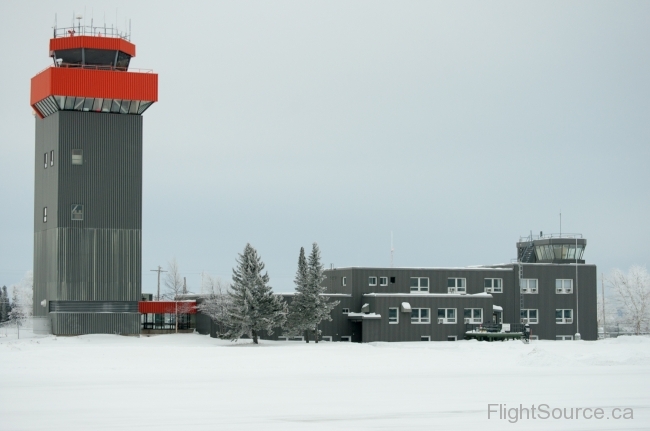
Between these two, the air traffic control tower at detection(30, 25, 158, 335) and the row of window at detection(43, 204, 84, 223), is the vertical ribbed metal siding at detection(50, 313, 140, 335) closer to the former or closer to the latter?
the air traffic control tower at detection(30, 25, 158, 335)

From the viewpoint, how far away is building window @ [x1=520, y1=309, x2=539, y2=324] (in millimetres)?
79625

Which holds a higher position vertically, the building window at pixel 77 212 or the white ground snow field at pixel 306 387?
the building window at pixel 77 212

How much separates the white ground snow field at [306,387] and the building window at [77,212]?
12.2 metres

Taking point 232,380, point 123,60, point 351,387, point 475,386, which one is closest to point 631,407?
point 475,386

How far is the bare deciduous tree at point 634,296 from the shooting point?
102 metres

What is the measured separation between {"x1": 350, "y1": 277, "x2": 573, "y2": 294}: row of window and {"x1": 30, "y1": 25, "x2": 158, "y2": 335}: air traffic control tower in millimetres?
19089

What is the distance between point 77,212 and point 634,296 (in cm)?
6606

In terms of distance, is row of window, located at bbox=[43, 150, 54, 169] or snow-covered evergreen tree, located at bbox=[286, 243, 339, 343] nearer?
snow-covered evergreen tree, located at bbox=[286, 243, 339, 343]

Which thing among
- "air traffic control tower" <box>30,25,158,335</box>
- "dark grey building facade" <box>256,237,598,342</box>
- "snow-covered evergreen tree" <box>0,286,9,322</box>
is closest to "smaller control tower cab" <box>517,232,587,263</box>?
"dark grey building facade" <box>256,237,598,342</box>

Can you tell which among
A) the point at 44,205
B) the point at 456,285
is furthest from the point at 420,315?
the point at 44,205

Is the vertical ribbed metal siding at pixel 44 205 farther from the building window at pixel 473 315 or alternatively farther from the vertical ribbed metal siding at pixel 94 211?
the building window at pixel 473 315

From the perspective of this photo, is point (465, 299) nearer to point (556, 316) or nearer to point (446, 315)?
point (446, 315)

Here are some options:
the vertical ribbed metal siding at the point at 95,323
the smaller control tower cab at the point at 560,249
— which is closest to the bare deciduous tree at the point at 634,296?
the smaller control tower cab at the point at 560,249

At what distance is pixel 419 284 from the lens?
252ft
